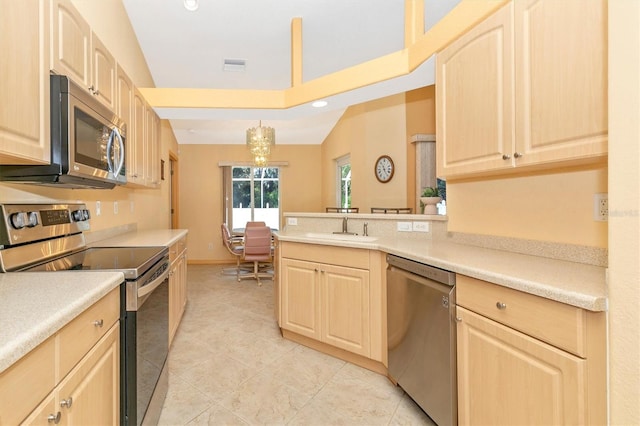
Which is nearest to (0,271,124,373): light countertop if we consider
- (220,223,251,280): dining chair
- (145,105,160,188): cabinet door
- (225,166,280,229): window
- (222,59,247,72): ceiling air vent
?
(145,105,160,188): cabinet door

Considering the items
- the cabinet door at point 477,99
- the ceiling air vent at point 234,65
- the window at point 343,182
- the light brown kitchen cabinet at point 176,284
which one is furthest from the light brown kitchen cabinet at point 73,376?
the window at point 343,182

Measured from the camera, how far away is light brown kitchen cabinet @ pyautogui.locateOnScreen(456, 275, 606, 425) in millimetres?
957

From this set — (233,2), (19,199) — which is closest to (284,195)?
(233,2)

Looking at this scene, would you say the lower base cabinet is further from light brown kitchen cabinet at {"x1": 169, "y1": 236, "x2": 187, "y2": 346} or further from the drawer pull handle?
light brown kitchen cabinet at {"x1": 169, "y1": 236, "x2": 187, "y2": 346}

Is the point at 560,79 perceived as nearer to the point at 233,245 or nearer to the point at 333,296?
the point at 333,296

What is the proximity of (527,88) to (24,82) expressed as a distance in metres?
2.04

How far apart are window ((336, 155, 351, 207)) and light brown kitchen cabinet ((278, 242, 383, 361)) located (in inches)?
132

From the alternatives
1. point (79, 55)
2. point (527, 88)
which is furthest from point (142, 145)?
point (527, 88)

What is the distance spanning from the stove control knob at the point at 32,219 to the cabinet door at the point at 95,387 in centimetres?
71

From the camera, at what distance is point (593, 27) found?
113 cm

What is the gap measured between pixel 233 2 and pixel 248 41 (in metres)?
0.54

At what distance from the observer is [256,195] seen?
22.5ft

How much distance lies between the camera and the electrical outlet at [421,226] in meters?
2.39

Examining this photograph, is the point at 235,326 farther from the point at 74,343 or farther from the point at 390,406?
the point at 74,343
